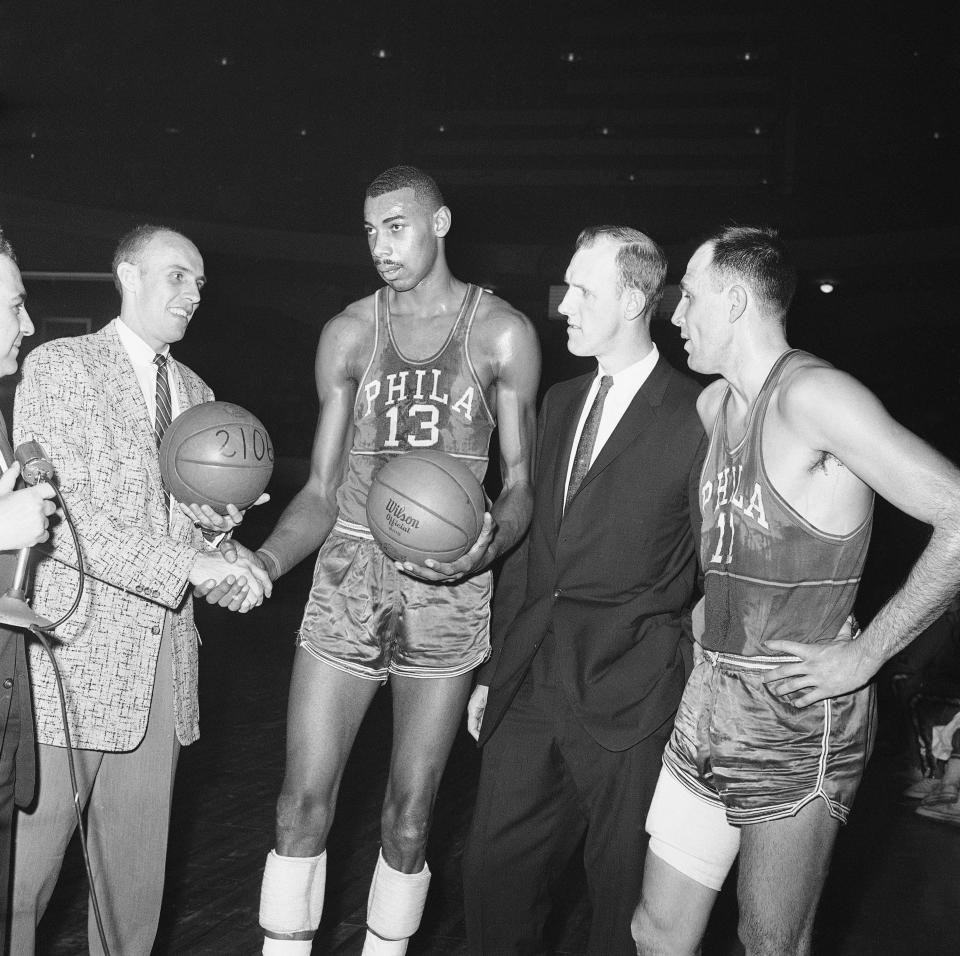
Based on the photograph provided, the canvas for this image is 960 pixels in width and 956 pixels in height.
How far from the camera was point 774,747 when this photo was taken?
2105mm

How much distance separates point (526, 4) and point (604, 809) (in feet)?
33.4

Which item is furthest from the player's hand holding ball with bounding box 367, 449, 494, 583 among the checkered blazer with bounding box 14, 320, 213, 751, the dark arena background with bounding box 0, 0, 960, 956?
the dark arena background with bounding box 0, 0, 960, 956

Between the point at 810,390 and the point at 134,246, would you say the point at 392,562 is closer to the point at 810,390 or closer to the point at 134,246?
the point at 134,246

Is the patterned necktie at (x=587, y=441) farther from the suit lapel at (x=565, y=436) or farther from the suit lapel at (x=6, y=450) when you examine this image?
the suit lapel at (x=6, y=450)

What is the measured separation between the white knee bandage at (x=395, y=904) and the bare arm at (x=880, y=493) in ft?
3.93

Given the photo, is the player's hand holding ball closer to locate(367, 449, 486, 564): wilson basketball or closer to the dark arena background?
locate(367, 449, 486, 564): wilson basketball

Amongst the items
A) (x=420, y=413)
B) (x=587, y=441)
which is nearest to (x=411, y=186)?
(x=420, y=413)

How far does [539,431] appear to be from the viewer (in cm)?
290

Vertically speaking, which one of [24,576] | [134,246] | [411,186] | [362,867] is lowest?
[362,867]

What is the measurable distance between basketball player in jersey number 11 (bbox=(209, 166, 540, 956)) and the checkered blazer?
37 centimetres

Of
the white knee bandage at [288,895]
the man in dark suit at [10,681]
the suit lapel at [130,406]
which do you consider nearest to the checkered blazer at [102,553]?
the suit lapel at [130,406]

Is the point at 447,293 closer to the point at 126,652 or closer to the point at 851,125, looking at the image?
the point at 126,652

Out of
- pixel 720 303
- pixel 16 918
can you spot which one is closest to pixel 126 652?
pixel 16 918

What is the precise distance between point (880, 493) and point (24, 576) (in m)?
1.61
